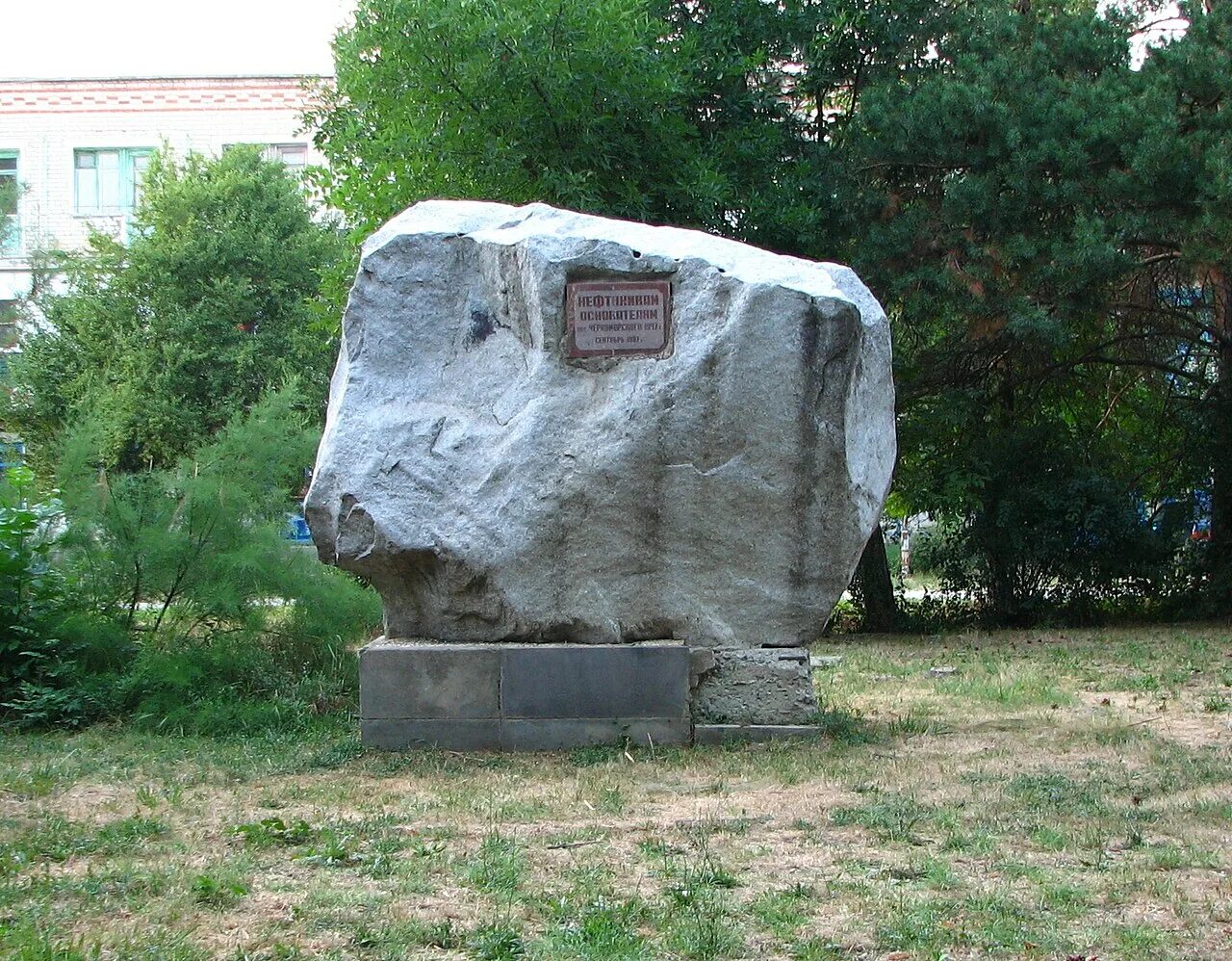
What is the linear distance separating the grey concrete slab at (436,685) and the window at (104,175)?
1041 inches

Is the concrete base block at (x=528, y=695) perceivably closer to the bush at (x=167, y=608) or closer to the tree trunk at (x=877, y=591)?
the bush at (x=167, y=608)

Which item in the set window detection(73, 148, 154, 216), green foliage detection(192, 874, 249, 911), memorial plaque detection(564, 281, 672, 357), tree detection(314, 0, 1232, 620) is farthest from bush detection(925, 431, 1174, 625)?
window detection(73, 148, 154, 216)

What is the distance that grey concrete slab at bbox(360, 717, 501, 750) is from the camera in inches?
273

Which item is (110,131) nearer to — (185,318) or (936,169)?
(185,318)

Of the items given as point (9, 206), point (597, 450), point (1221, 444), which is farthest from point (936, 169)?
point (9, 206)

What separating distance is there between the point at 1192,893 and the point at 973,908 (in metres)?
0.72

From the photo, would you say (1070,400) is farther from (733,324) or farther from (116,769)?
(116,769)

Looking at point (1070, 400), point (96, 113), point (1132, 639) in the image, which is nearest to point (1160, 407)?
point (1070, 400)

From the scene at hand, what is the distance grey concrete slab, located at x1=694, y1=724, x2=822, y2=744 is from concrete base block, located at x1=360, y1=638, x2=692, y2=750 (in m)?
0.12

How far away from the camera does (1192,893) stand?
4.28m

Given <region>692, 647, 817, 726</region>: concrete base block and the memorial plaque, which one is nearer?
the memorial plaque

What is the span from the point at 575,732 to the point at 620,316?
6.79ft

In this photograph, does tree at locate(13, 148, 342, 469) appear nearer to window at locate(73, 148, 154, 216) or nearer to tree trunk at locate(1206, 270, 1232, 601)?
window at locate(73, 148, 154, 216)

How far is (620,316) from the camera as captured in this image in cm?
697
